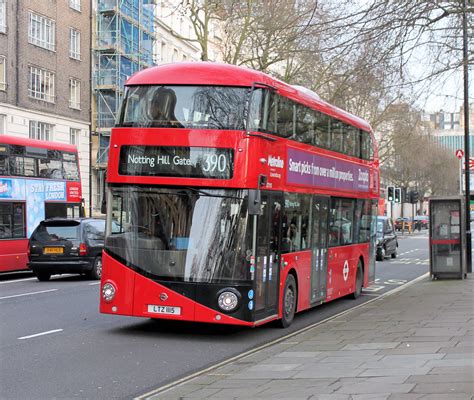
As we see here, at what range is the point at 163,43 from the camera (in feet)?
171

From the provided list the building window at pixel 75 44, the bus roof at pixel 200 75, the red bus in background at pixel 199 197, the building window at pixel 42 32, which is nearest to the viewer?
the red bus in background at pixel 199 197

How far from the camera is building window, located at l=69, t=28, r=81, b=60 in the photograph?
4086cm

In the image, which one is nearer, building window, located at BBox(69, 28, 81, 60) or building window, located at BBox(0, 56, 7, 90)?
building window, located at BBox(0, 56, 7, 90)

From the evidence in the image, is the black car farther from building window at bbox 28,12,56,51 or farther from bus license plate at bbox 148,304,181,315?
building window at bbox 28,12,56,51

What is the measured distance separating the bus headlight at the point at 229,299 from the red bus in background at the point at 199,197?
0.01 metres

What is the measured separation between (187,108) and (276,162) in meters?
1.65

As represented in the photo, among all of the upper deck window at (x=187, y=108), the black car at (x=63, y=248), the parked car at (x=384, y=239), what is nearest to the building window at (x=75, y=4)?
the parked car at (x=384, y=239)

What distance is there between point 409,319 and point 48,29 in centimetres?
3204

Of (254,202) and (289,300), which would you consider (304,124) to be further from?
(289,300)

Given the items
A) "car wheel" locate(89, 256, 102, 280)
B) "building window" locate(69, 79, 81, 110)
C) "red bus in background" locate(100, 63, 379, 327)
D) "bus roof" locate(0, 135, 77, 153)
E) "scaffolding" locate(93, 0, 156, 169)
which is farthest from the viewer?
"scaffolding" locate(93, 0, 156, 169)

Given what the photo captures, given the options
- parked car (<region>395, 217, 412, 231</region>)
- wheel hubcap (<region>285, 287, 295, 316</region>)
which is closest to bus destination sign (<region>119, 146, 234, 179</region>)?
wheel hubcap (<region>285, 287, 295, 316</region>)

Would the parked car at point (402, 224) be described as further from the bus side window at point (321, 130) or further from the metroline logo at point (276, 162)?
the metroline logo at point (276, 162)

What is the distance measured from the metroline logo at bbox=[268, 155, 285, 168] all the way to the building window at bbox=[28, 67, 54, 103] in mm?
28634

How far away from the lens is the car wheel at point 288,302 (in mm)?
11422
